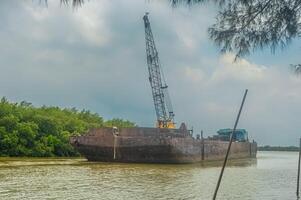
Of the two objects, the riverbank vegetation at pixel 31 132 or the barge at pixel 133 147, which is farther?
the riverbank vegetation at pixel 31 132

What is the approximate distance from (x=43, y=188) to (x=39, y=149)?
2836 cm

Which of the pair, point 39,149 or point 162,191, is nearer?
point 162,191

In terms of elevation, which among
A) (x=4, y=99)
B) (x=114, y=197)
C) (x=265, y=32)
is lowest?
(x=114, y=197)

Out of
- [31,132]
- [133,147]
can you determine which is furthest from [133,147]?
[31,132]

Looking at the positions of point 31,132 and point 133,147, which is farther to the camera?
point 31,132

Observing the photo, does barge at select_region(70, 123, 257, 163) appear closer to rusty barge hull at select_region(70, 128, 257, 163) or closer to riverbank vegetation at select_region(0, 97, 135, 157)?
rusty barge hull at select_region(70, 128, 257, 163)

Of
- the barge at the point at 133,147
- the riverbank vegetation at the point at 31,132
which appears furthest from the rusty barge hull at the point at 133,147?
the riverbank vegetation at the point at 31,132

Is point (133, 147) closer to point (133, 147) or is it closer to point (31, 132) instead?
point (133, 147)

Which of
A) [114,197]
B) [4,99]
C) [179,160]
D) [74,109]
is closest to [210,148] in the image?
[179,160]

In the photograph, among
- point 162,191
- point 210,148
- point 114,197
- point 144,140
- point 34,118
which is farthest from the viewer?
point 34,118

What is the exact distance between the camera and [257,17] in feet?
16.7

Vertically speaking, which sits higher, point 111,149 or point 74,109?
point 74,109

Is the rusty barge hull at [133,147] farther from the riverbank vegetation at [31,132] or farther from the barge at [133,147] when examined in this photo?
the riverbank vegetation at [31,132]

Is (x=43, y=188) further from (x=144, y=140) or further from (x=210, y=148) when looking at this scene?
(x=210, y=148)
